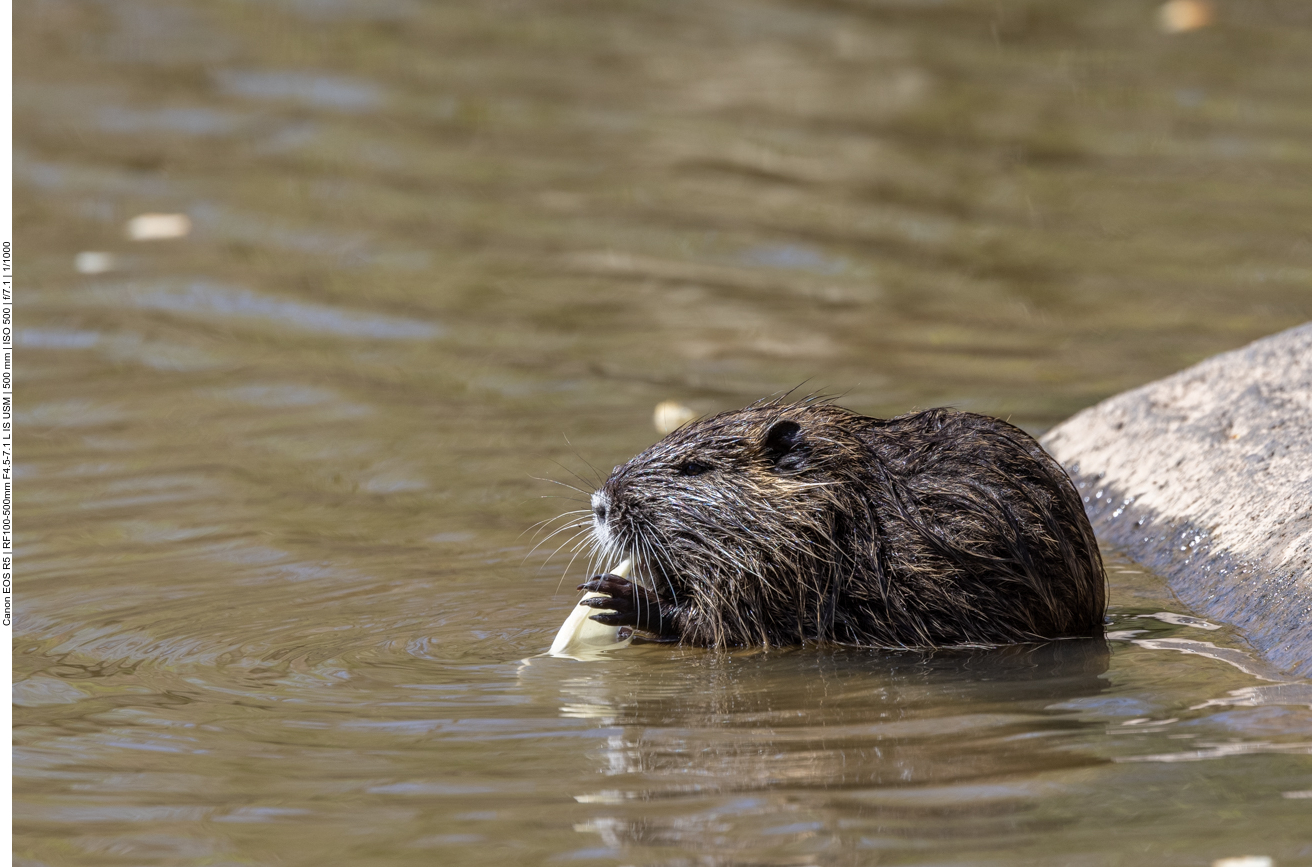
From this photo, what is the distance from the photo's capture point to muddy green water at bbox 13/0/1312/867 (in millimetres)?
4215

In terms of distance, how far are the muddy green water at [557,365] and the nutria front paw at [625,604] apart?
12 centimetres

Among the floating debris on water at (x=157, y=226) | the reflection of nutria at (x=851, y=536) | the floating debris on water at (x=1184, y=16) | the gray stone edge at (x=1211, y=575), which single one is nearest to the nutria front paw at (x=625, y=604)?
the reflection of nutria at (x=851, y=536)

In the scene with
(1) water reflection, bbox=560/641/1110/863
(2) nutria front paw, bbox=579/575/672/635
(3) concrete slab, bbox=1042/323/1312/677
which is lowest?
(1) water reflection, bbox=560/641/1110/863

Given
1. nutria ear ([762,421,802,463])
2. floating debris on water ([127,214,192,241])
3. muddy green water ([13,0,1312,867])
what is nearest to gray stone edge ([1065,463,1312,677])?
muddy green water ([13,0,1312,867])

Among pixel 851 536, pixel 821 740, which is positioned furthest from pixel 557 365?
pixel 821 740

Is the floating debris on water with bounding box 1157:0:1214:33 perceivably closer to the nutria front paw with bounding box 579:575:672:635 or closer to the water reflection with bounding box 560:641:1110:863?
the water reflection with bounding box 560:641:1110:863

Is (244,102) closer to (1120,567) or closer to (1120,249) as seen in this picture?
(1120,249)

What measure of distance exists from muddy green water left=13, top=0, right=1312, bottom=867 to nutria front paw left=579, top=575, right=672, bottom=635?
12 cm

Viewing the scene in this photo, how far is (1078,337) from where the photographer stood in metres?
9.16

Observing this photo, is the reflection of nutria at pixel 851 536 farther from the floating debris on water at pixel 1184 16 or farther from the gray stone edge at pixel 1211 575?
the floating debris on water at pixel 1184 16

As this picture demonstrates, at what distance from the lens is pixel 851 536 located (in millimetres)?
5477

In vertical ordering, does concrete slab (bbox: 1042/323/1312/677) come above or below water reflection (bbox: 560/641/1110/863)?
above

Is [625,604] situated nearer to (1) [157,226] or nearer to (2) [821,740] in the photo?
(2) [821,740]

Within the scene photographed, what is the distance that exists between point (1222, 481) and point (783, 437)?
1630 millimetres
